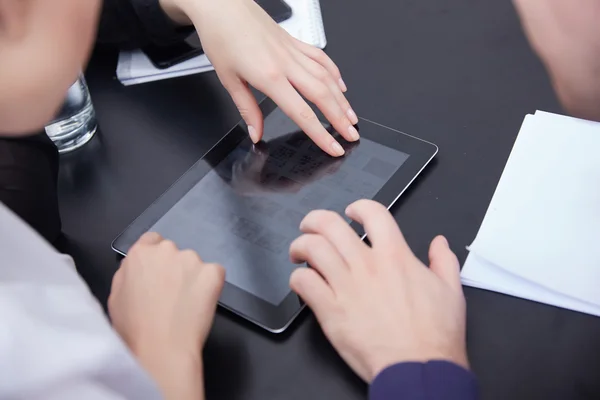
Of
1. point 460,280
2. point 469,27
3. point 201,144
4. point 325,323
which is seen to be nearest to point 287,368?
point 325,323

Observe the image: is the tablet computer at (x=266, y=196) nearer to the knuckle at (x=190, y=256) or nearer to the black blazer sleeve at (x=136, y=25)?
the knuckle at (x=190, y=256)

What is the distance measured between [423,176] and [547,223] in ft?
0.44

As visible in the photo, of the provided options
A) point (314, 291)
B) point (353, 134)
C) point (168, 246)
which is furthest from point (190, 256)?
point (353, 134)

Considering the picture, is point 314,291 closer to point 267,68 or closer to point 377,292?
point 377,292

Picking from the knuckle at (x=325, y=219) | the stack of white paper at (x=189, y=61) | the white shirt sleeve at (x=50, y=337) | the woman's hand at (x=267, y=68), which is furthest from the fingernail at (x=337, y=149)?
the white shirt sleeve at (x=50, y=337)

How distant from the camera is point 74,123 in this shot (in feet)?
2.46

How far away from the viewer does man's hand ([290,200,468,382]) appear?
1.73ft

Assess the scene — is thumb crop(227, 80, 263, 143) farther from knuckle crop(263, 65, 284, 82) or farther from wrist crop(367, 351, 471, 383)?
wrist crop(367, 351, 471, 383)

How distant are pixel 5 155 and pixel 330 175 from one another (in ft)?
1.07

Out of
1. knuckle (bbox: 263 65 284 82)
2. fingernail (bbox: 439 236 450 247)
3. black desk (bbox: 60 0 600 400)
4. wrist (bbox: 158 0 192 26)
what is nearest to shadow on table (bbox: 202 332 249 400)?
black desk (bbox: 60 0 600 400)

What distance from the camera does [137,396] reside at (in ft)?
1.53

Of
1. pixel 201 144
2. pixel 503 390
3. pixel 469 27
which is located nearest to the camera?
pixel 503 390

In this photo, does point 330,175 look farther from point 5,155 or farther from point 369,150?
point 5,155

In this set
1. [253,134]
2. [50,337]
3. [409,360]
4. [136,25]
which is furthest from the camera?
[136,25]
